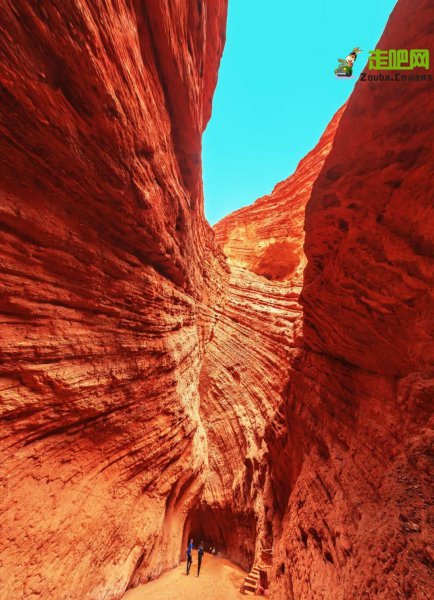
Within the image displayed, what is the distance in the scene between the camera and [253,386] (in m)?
13.3

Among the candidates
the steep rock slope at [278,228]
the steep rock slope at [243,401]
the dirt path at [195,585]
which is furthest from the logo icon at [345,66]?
the steep rock slope at [278,228]

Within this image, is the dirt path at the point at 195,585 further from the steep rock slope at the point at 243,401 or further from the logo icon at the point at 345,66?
the logo icon at the point at 345,66

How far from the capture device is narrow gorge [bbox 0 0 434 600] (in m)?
2.85

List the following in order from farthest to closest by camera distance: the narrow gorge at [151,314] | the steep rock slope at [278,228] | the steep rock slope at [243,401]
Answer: the steep rock slope at [278,228] < the steep rock slope at [243,401] < the narrow gorge at [151,314]

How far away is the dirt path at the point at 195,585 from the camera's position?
18.9 feet

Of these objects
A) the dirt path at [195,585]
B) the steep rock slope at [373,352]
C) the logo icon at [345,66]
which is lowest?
the dirt path at [195,585]

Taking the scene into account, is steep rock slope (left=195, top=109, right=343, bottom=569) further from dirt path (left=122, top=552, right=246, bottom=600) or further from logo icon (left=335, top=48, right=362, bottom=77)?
logo icon (left=335, top=48, right=362, bottom=77)

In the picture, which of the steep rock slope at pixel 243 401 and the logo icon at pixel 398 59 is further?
the steep rock slope at pixel 243 401

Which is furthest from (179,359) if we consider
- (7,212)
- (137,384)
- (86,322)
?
(7,212)

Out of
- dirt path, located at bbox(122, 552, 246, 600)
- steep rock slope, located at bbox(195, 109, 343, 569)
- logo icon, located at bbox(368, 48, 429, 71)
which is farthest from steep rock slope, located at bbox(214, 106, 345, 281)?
dirt path, located at bbox(122, 552, 246, 600)

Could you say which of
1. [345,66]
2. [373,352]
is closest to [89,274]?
[373,352]

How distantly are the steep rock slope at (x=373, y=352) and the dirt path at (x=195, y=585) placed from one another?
2652mm

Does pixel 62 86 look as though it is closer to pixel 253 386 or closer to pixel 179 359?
pixel 179 359

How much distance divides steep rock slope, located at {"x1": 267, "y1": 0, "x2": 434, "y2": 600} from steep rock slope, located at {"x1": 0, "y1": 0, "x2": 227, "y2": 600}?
318cm
